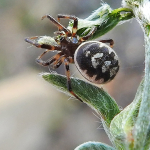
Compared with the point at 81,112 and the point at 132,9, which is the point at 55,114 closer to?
the point at 81,112

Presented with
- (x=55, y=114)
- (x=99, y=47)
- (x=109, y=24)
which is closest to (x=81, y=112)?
(x=55, y=114)

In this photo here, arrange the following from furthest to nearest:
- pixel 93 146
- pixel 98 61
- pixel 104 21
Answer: pixel 98 61
pixel 104 21
pixel 93 146

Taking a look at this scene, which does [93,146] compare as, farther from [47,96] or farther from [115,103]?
[47,96]

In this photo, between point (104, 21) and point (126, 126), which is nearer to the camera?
point (126, 126)

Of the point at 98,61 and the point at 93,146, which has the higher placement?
the point at 98,61

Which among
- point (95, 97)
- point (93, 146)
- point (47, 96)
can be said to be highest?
point (47, 96)

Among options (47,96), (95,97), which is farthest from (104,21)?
(47,96)

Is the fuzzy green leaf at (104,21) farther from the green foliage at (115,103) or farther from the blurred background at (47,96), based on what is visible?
the blurred background at (47,96)

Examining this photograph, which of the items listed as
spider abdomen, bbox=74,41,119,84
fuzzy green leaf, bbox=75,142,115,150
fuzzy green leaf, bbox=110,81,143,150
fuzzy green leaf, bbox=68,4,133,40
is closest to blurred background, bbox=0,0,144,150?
spider abdomen, bbox=74,41,119,84

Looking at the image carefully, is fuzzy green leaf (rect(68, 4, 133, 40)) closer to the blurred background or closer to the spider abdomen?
the spider abdomen
